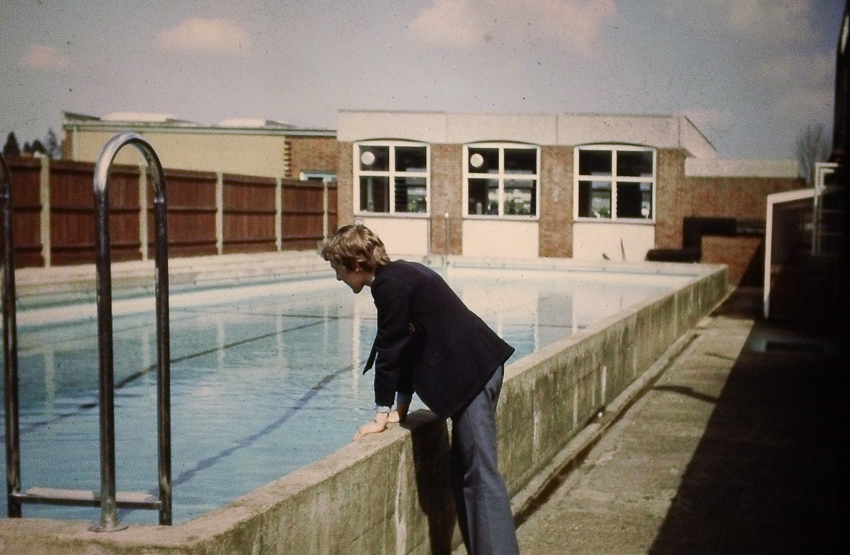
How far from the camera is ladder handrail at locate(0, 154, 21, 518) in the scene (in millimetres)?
3699

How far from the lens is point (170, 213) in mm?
24766

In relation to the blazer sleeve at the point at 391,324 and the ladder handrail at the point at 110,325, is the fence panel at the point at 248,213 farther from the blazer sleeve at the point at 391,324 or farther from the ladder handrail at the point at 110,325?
the ladder handrail at the point at 110,325

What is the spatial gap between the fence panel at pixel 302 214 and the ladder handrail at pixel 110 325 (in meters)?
27.0

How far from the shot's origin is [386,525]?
4.01 metres

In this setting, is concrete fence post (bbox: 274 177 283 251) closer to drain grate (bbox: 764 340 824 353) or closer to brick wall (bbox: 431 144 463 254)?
brick wall (bbox: 431 144 463 254)

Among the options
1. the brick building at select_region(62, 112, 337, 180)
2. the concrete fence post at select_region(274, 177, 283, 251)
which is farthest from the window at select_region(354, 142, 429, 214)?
the concrete fence post at select_region(274, 177, 283, 251)

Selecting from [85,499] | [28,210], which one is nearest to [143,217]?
[28,210]

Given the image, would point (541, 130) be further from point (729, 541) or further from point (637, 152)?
point (729, 541)

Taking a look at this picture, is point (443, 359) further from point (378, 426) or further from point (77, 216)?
point (77, 216)

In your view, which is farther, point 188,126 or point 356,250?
point 188,126

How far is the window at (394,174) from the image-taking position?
1345 inches

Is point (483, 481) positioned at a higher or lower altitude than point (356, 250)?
lower

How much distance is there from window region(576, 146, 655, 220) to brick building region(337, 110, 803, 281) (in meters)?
0.03

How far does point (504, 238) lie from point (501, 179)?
2.03m
